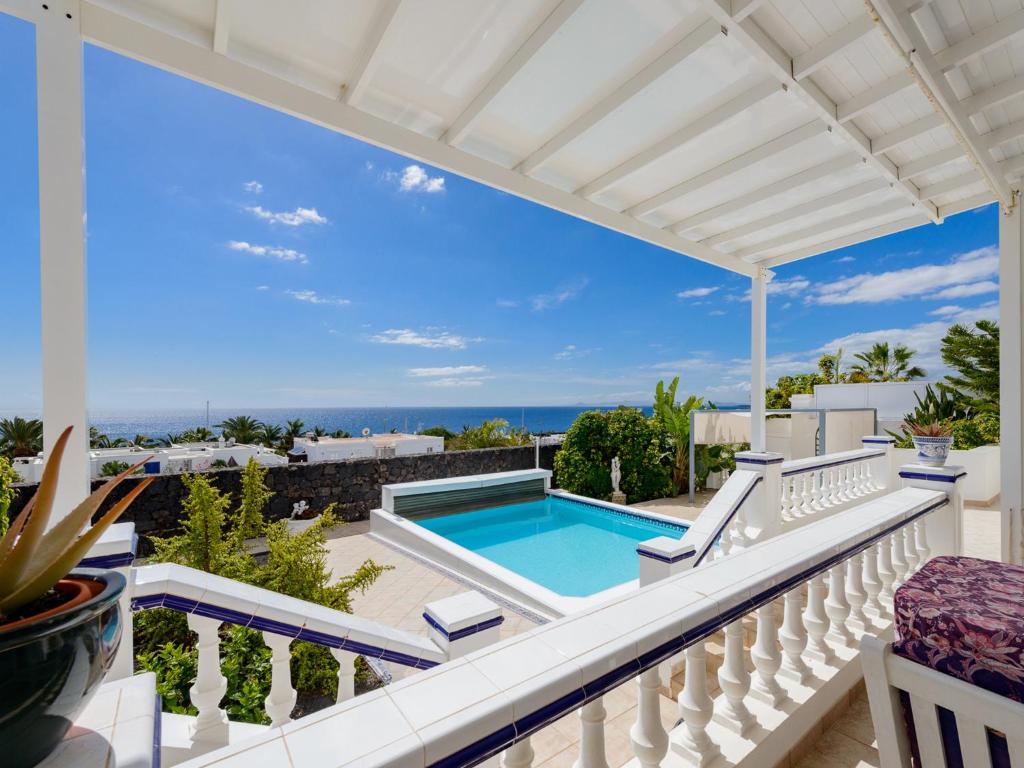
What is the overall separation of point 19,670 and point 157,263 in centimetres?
5061

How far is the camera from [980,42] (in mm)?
2211

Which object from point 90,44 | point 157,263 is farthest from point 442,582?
point 157,263

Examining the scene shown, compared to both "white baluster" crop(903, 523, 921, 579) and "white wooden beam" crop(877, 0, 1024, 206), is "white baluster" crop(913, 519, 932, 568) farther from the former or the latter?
"white wooden beam" crop(877, 0, 1024, 206)

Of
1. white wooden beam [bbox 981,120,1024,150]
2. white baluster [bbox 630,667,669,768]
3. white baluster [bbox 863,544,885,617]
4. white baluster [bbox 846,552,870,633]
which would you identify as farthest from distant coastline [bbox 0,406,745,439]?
white baluster [bbox 630,667,669,768]

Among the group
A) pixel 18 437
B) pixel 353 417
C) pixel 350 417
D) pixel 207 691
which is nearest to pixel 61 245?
pixel 207 691

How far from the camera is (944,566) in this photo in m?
1.36

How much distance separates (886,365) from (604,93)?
27315mm

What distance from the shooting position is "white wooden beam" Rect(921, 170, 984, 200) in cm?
356

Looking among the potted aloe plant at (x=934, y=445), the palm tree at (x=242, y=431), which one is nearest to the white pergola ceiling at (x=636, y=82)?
the potted aloe plant at (x=934, y=445)

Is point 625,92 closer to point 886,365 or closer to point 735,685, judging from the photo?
point 735,685

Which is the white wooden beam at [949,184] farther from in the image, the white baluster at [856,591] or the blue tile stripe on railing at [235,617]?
the blue tile stripe on railing at [235,617]

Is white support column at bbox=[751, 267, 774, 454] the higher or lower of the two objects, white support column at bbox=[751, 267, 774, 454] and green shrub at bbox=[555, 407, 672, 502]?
the higher

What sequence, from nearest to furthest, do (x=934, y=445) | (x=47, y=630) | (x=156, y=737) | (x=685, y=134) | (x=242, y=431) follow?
(x=47, y=630)
(x=156, y=737)
(x=685, y=134)
(x=934, y=445)
(x=242, y=431)

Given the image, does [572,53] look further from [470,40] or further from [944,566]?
[944,566]
